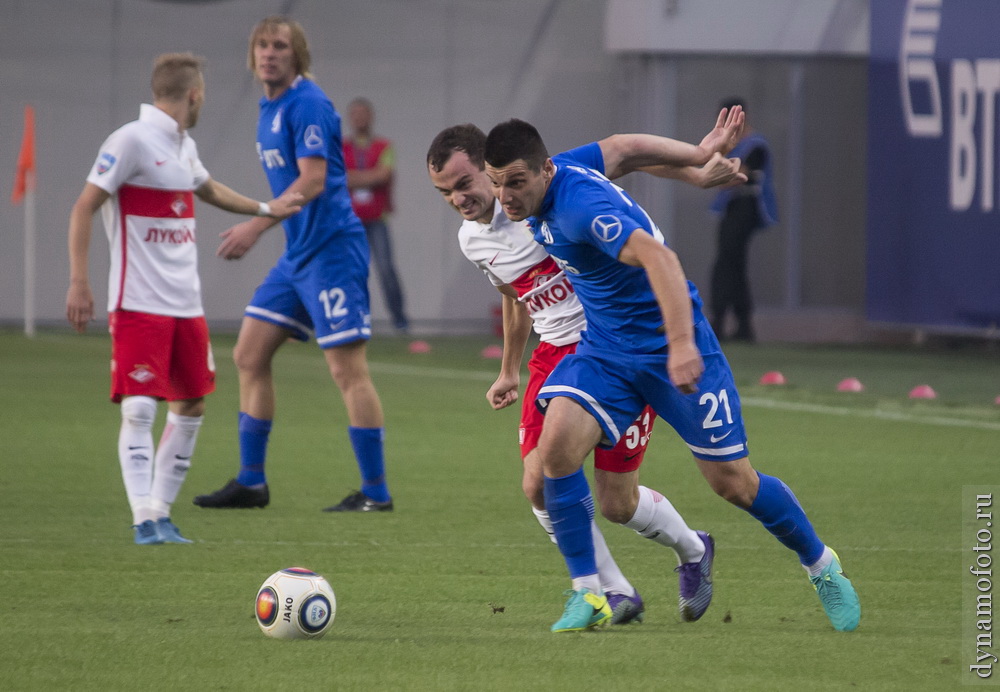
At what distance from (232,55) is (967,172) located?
Result: 26.0 feet

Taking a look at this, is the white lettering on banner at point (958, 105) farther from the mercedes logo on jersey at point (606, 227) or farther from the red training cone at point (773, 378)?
the mercedes logo on jersey at point (606, 227)

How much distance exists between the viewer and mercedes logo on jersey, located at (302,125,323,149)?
7.42 m

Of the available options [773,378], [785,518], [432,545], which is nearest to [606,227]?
[785,518]

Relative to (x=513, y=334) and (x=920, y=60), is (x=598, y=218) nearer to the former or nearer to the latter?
(x=513, y=334)

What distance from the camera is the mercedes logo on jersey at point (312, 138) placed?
24.4 feet

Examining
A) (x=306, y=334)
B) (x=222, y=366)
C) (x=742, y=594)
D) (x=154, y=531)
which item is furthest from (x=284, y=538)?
(x=222, y=366)

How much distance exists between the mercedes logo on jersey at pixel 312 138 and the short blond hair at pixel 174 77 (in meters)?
0.81

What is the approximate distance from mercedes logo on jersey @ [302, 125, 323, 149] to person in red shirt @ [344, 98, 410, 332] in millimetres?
9268

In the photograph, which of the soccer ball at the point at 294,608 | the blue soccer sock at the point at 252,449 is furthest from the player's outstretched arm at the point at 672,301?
the blue soccer sock at the point at 252,449

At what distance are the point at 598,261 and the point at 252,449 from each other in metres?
3.02

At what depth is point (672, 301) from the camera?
4707mm

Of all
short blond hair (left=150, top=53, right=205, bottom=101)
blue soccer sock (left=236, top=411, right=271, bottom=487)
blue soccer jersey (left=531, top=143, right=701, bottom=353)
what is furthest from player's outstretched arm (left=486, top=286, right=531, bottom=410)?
blue soccer sock (left=236, top=411, right=271, bottom=487)

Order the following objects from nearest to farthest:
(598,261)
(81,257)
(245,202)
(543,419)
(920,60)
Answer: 1. (598,261)
2. (543,419)
3. (81,257)
4. (245,202)
5. (920,60)

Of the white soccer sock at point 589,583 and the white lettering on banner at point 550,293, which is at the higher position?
the white lettering on banner at point 550,293
